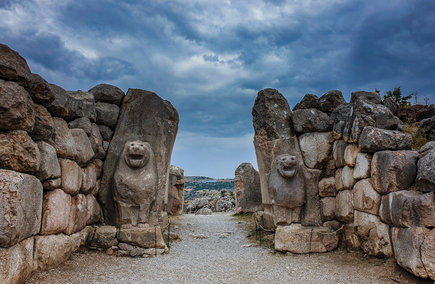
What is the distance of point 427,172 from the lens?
4164mm

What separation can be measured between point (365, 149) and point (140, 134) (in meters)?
4.66

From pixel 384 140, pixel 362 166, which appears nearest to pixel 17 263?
pixel 362 166

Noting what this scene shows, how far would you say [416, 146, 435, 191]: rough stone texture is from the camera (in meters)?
4.07

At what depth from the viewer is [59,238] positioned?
4.74 meters

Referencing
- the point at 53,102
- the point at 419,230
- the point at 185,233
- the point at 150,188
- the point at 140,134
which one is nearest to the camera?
the point at 419,230

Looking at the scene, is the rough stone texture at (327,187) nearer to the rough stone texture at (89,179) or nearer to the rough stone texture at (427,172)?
the rough stone texture at (427,172)

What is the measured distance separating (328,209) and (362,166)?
1.61 m

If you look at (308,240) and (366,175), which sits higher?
(366,175)

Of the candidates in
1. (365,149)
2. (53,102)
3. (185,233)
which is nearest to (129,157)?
(53,102)

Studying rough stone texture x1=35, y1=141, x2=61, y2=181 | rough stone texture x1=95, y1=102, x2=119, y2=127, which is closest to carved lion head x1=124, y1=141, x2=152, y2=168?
rough stone texture x1=95, y1=102, x2=119, y2=127

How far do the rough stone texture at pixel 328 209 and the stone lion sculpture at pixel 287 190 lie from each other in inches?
19.5

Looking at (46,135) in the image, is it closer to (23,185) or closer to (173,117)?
(23,185)

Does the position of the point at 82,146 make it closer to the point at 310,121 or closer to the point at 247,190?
the point at 310,121

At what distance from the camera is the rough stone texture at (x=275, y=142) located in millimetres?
6805
